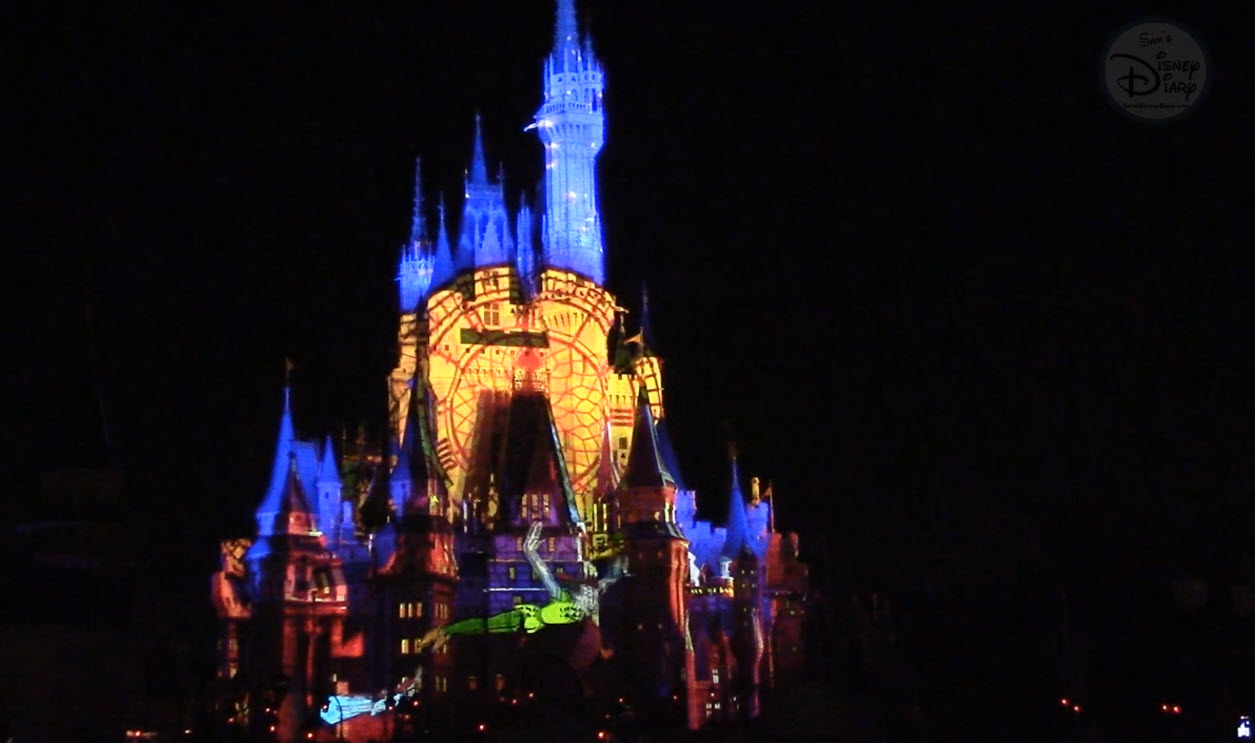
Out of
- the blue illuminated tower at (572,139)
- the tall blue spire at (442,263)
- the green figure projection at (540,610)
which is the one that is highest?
the blue illuminated tower at (572,139)

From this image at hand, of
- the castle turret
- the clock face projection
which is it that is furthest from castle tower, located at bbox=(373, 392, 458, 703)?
the clock face projection

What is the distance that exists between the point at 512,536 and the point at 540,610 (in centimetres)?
300

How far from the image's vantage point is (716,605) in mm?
45000

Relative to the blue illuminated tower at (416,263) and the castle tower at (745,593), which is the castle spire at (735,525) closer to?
the castle tower at (745,593)

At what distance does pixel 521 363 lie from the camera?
50.2 meters

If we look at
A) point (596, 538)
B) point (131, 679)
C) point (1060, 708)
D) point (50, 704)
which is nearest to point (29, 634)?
point (50, 704)

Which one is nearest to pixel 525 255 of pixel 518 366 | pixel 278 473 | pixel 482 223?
pixel 482 223

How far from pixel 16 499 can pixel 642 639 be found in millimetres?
19603

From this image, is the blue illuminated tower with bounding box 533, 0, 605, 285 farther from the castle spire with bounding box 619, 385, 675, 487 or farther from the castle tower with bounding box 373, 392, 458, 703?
the castle tower with bounding box 373, 392, 458, 703

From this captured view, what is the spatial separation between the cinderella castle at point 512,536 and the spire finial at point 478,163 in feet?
0.27

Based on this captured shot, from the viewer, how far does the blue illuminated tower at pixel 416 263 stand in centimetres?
5416

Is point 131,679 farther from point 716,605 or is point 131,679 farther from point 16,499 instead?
point 716,605

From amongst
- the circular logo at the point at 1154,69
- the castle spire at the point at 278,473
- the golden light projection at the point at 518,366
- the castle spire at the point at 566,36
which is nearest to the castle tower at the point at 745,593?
the golden light projection at the point at 518,366

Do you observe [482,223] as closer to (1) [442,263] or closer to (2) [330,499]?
(1) [442,263]
